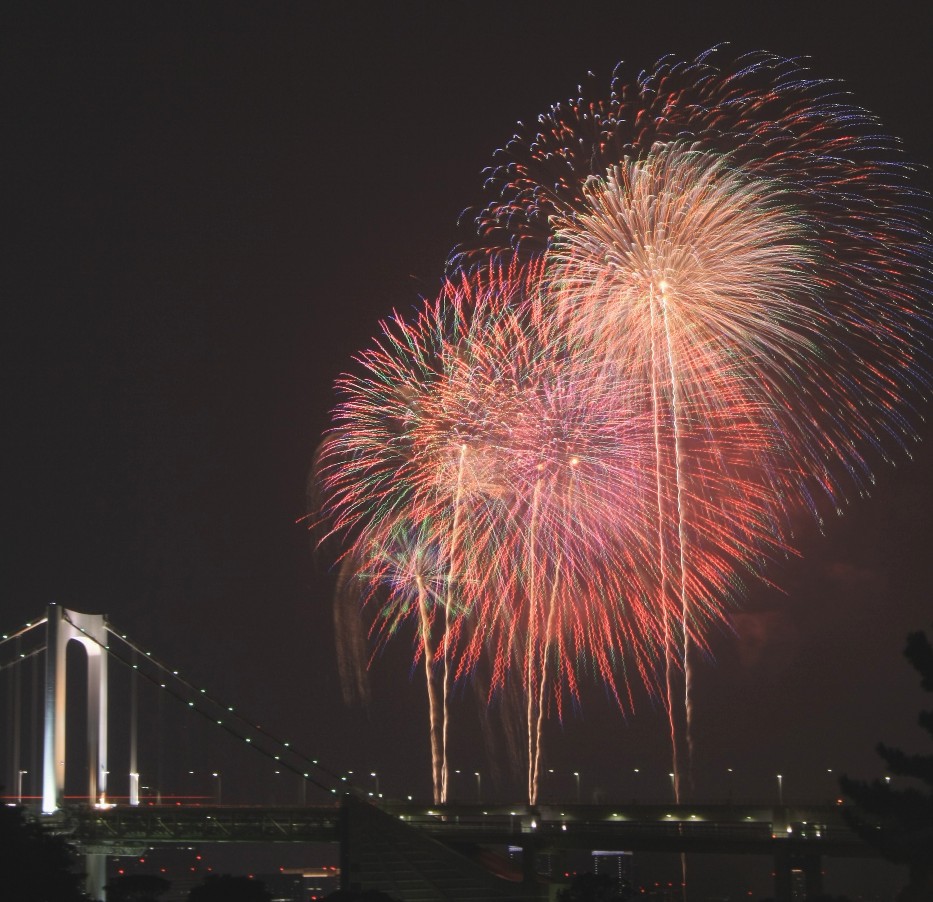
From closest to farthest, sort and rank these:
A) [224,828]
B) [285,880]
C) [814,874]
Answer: [814,874] < [224,828] < [285,880]

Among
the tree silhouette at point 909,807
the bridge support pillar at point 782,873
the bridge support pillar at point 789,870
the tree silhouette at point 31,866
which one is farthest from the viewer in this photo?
the bridge support pillar at point 789,870

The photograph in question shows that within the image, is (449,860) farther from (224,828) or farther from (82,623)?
(82,623)

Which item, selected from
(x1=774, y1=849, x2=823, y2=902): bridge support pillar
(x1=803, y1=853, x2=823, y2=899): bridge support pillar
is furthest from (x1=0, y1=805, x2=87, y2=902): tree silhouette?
(x1=803, y1=853, x2=823, y2=899): bridge support pillar

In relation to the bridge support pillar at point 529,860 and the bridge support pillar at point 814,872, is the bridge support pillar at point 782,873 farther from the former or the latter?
the bridge support pillar at point 529,860

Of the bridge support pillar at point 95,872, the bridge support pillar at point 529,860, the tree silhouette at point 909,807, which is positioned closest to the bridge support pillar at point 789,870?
the bridge support pillar at point 529,860

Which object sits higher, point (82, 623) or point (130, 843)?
point (82, 623)

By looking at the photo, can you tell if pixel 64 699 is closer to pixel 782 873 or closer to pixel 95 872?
pixel 95 872

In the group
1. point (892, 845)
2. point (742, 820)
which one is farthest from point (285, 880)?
point (892, 845)
